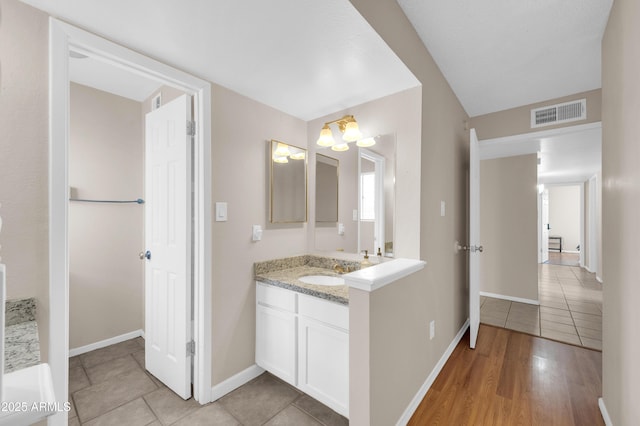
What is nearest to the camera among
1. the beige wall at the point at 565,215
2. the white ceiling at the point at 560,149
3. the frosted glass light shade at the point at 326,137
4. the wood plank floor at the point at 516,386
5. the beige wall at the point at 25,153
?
the beige wall at the point at 25,153

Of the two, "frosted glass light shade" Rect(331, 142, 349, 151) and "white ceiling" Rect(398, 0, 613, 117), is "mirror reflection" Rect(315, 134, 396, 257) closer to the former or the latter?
"frosted glass light shade" Rect(331, 142, 349, 151)

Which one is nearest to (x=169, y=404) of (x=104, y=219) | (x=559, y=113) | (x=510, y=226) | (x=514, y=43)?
(x=104, y=219)

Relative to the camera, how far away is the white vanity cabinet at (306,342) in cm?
160

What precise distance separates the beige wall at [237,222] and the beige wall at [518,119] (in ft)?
7.81

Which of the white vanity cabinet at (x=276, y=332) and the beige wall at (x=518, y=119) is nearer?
the white vanity cabinet at (x=276, y=332)

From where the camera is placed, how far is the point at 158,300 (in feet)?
6.86

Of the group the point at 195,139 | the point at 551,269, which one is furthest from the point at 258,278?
the point at 551,269

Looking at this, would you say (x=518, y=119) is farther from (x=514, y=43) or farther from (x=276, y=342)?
(x=276, y=342)

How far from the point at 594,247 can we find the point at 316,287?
7.17m

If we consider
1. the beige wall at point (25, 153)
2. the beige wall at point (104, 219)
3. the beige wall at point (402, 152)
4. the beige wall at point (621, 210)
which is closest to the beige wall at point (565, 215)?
the beige wall at point (621, 210)

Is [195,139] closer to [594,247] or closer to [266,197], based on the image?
[266,197]

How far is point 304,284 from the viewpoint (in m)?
1.84

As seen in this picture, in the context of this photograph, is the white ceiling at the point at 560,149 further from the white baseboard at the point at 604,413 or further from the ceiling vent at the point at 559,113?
the white baseboard at the point at 604,413

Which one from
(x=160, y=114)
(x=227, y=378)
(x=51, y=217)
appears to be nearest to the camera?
(x=51, y=217)
